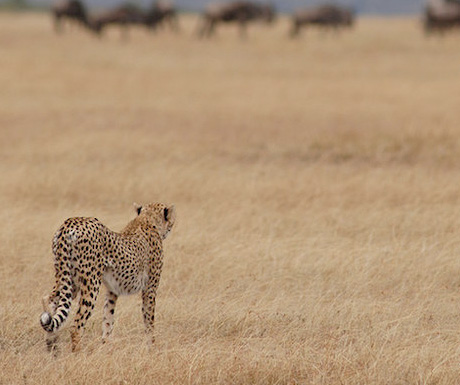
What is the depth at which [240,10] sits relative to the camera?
2071 inches

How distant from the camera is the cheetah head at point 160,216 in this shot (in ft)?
26.0

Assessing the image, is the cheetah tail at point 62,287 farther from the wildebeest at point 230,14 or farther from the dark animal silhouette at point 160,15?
the dark animal silhouette at point 160,15

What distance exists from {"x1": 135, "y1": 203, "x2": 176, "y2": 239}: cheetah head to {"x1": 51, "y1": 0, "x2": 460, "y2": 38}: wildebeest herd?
1624 inches

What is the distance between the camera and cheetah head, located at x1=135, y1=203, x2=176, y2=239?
7918 mm

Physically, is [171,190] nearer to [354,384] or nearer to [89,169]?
[89,169]

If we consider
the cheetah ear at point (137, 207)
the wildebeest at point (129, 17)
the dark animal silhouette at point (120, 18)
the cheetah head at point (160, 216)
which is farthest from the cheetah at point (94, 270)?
the dark animal silhouette at point (120, 18)

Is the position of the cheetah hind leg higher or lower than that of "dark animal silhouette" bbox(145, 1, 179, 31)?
higher

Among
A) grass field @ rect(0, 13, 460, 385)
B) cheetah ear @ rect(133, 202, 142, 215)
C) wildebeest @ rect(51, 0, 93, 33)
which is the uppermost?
cheetah ear @ rect(133, 202, 142, 215)

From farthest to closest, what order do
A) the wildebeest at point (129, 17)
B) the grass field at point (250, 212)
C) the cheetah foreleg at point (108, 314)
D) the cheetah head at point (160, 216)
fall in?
1. the wildebeest at point (129, 17)
2. the cheetah head at point (160, 216)
3. the cheetah foreleg at point (108, 314)
4. the grass field at point (250, 212)

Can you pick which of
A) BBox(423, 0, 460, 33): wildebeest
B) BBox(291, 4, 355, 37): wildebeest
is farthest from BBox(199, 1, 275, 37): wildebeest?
BBox(423, 0, 460, 33): wildebeest

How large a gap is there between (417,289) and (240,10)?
146 feet

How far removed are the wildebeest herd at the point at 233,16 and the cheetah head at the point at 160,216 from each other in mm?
41251

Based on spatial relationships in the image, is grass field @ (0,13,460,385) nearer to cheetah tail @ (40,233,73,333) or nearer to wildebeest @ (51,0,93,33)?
cheetah tail @ (40,233,73,333)

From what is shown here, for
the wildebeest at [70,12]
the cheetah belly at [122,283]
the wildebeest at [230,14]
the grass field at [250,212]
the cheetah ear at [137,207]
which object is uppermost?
the cheetah ear at [137,207]
